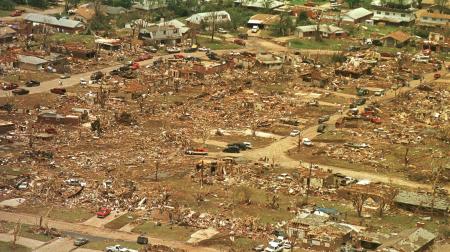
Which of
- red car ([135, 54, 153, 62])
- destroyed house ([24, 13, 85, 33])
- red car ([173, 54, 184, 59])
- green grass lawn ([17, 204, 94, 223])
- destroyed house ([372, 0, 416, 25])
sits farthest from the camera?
destroyed house ([372, 0, 416, 25])

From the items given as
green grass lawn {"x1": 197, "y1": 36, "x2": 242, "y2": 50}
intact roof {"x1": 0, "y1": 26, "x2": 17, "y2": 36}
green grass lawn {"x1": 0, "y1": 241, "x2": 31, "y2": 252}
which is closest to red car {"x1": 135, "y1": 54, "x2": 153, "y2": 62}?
green grass lawn {"x1": 197, "y1": 36, "x2": 242, "y2": 50}

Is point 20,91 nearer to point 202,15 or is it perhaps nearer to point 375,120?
point 375,120

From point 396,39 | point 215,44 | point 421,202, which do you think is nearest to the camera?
point 421,202

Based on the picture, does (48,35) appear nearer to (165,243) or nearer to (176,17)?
(176,17)

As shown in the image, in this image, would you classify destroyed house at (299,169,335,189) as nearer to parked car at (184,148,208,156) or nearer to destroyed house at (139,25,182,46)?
parked car at (184,148,208,156)

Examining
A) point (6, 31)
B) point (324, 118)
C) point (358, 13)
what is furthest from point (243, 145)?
point (358, 13)

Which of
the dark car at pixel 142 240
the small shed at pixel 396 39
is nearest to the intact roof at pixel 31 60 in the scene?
the small shed at pixel 396 39

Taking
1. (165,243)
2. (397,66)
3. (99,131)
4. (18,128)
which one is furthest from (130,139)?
(397,66)
